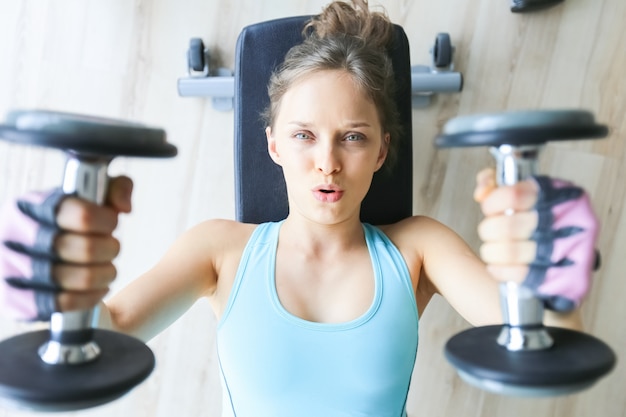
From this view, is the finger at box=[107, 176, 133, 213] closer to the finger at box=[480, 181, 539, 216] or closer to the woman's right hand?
the woman's right hand

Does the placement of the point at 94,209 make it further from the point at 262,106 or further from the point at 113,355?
the point at 262,106

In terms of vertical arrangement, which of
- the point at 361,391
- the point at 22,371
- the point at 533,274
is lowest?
the point at 361,391

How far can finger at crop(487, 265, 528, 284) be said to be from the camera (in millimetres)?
747

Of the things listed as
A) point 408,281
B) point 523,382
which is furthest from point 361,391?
point 523,382

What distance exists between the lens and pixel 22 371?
28.5 inches

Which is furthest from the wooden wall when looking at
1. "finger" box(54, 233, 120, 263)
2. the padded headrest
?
"finger" box(54, 233, 120, 263)

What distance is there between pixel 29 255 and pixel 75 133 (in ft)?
0.57

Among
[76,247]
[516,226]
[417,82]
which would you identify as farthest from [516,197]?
[417,82]

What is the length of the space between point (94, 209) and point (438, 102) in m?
1.14

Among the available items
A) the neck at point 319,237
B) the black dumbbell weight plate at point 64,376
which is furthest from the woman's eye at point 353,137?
the black dumbbell weight plate at point 64,376

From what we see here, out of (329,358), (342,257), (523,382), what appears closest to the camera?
(523,382)

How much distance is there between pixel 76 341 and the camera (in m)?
0.77

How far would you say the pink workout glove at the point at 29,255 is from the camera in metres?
0.72

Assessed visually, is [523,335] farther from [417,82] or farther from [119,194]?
[417,82]
